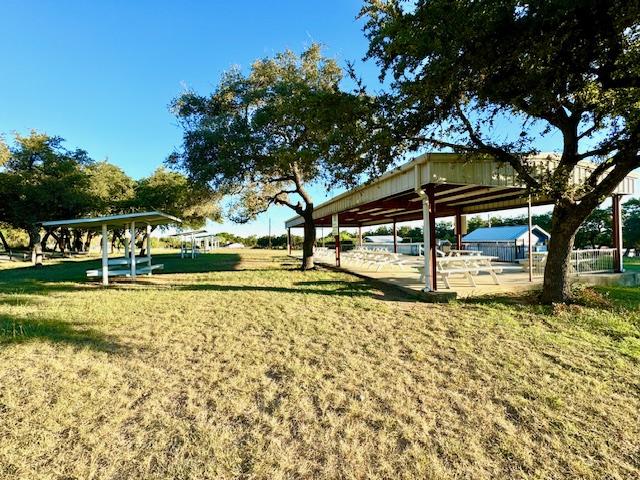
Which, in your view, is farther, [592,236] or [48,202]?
[592,236]

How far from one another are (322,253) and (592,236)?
20.9m

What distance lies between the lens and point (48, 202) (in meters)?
18.5

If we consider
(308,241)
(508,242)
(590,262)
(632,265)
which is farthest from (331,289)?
(632,265)

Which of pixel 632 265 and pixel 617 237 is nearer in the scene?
pixel 617 237

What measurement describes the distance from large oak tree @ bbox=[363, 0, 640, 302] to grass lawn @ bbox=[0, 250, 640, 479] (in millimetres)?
2363

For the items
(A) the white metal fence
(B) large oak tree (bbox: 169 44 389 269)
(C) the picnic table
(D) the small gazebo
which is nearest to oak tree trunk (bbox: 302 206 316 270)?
(B) large oak tree (bbox: 169 44 389 269)

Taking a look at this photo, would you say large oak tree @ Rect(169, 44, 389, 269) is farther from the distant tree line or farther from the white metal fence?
the white metal fence

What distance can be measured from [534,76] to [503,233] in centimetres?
1482

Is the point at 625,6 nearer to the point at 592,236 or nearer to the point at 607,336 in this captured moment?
the point at 607,336

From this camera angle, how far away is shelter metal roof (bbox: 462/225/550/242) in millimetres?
17359

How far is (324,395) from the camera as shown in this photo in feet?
10.5

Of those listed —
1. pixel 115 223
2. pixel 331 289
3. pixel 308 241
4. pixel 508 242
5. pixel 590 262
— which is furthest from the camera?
pixel 508 242

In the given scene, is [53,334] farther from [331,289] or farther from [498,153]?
[498,153]

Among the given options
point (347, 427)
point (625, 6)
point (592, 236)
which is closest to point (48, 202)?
point (347, 427)
